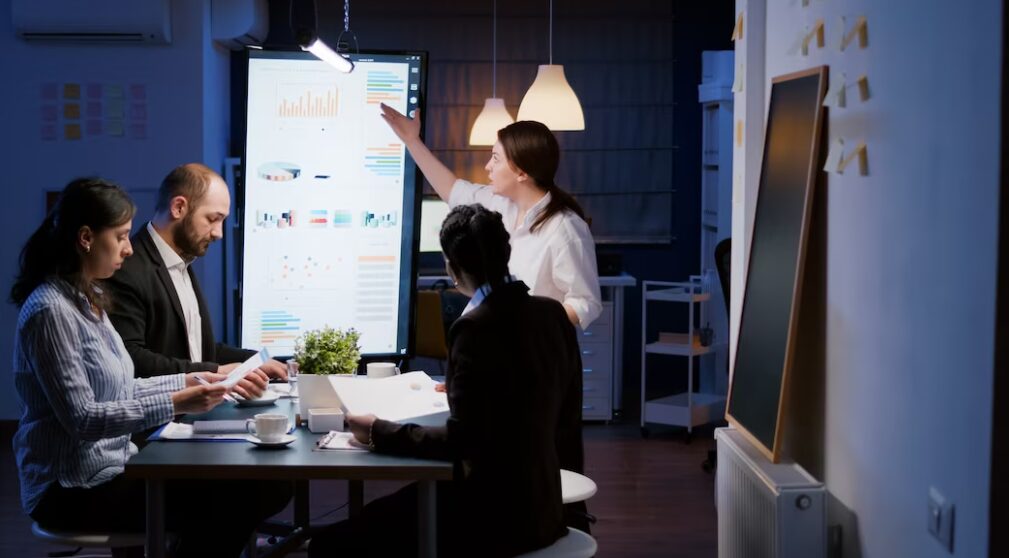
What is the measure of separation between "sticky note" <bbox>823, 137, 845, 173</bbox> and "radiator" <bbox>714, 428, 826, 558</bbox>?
0.78m

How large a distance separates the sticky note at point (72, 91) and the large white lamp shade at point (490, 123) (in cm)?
234

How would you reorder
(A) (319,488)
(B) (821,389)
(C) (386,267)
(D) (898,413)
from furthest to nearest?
(A) (319,488) → (C) (386,267) → (B) (821,389) → (D) (898,413)

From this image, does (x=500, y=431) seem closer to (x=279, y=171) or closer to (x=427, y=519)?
(x=427, y=519)

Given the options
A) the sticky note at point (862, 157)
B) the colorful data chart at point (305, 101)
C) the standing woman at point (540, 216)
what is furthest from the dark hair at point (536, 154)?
the sticky note at point (862, 157)

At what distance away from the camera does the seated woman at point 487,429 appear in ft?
8.33

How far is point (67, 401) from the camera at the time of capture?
2.66m

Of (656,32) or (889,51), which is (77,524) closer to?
(889,51)

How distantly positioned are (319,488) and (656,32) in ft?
13.7

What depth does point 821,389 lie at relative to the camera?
122 inches

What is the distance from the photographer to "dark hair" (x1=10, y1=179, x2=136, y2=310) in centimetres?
276

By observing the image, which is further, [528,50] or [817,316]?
[528,50]

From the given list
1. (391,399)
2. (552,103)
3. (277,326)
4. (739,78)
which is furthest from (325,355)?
(552,103)

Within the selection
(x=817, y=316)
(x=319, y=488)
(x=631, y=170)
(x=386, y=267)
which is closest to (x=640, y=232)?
(x=631, y=170)

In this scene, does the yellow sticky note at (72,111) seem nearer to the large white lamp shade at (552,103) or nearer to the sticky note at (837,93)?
the large white lamp shade at (552,103)
